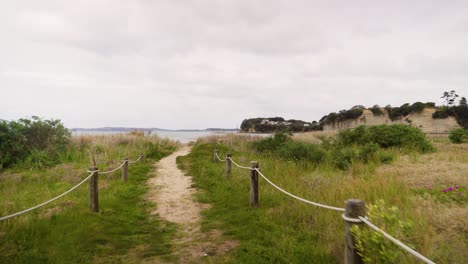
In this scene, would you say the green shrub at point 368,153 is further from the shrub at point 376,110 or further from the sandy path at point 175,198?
the shrub at point 376,110

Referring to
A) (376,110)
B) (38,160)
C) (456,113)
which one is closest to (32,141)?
(38,160)

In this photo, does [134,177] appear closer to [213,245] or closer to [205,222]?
[205,222]

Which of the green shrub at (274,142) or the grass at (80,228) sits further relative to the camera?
the green shrub at (274,142)

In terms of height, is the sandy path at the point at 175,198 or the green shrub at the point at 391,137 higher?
the green shrub at the point at 391,137

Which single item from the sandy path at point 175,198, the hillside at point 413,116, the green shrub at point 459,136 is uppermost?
the hillside at point 413,116

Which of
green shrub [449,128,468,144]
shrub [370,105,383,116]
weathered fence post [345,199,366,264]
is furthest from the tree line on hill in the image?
weathered fence post [345,199,366,264]

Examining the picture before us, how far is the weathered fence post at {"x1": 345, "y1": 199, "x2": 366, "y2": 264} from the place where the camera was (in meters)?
2.89

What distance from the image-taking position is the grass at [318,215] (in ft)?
11.3

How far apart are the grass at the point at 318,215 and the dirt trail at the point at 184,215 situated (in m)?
0.27

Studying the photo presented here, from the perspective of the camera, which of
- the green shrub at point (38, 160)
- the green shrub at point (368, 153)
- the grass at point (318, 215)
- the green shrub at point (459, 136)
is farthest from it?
the green shrub at point (459, 136)

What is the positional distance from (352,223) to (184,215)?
4356 millimetres

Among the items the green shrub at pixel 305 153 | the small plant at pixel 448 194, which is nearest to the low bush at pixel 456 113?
the green shrub at pixel 305 153

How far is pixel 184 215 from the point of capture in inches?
256

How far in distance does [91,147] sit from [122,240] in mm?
13977
